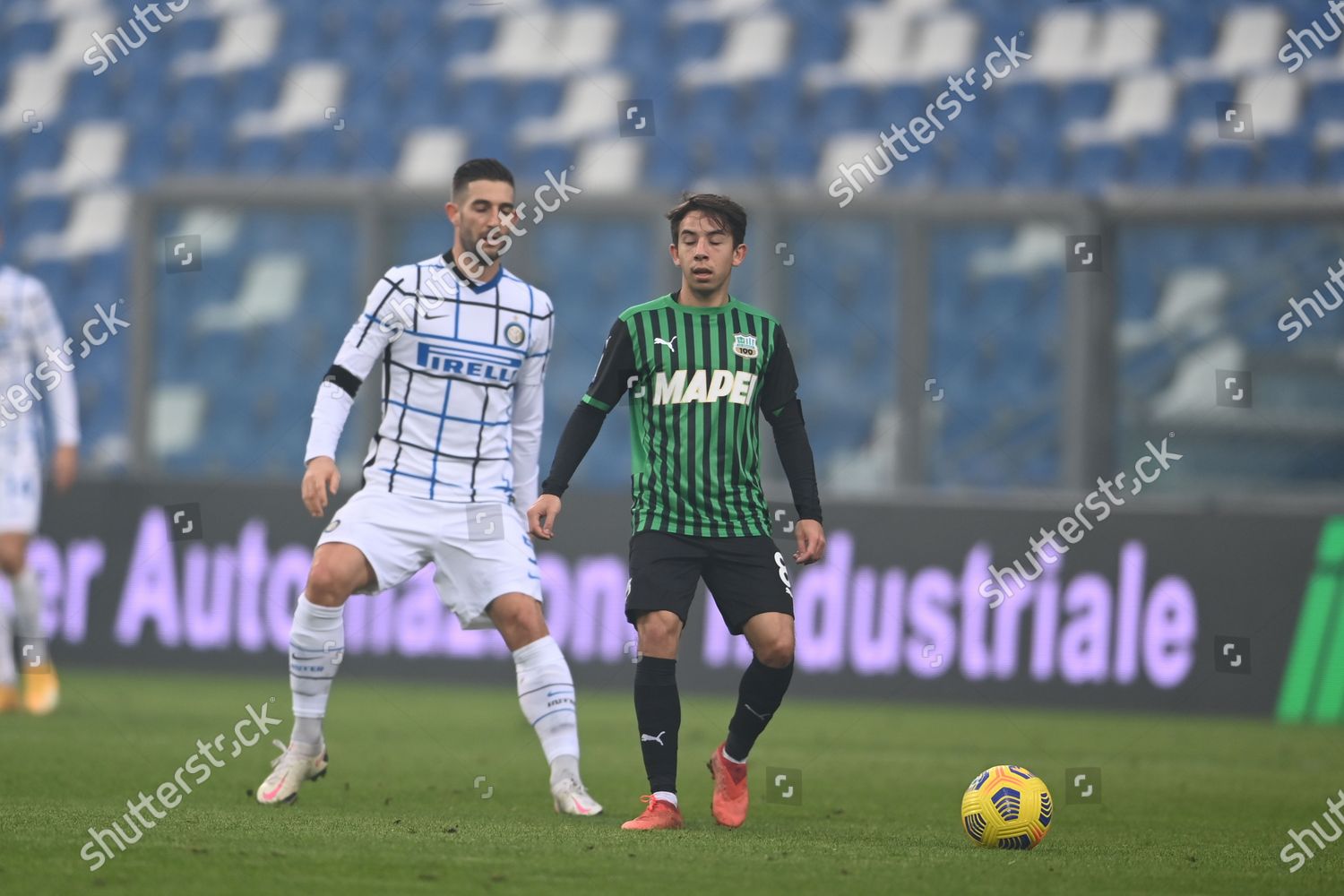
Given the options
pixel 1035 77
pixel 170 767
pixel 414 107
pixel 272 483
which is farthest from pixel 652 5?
pixel 170 767

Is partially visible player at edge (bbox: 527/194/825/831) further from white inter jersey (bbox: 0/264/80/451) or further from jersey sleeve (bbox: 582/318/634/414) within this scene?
white inter jersey (bbox: 0/264/80/451)

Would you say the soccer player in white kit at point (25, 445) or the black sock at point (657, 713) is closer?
the black sock at point (657, 713)

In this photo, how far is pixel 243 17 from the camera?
1842cm

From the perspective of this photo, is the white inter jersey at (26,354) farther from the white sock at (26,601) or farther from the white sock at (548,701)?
the white sock at (548,701)

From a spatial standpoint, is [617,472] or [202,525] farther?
[617,472]

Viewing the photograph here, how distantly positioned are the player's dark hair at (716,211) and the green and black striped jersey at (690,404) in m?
0.25

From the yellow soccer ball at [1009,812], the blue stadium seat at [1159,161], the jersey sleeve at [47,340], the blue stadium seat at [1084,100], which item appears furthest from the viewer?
the blue stadium seat at [1084,100]

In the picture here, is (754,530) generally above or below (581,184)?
below

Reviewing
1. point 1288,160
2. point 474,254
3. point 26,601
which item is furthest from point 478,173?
point 1288,160

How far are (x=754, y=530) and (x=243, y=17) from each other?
13.8 m

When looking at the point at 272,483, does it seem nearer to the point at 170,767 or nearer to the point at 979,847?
the point at 170,767

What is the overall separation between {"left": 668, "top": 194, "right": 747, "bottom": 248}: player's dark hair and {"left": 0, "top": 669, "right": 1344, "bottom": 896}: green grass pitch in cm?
194

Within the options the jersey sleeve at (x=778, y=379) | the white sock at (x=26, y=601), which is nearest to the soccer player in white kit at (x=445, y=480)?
the jersey sleeve at (x=778, y=379)

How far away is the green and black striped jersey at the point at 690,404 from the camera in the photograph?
6.12m
